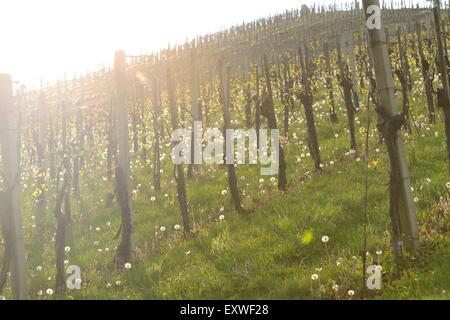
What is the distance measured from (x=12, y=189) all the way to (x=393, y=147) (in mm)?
5997

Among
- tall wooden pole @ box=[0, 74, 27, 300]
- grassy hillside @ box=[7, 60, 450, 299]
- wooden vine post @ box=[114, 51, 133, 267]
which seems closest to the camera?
grassy hillside @ box=[7, 60, 450, 299]

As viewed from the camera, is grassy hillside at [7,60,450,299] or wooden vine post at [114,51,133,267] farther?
wooden vine post at [114,51,133,267]

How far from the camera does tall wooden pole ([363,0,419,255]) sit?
7.47 meters

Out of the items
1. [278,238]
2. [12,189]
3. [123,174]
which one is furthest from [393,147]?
[123,174]

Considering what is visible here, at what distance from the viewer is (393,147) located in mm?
7543

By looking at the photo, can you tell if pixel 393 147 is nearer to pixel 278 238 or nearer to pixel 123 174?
pixel 278 238

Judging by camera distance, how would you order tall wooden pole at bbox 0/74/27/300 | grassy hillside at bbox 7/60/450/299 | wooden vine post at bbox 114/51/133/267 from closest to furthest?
grassy hillside at bbox 7/60/450/299, tall wooden pole at bbox 0/74/27/300, wooden vine post at bbox 114/51/133/267

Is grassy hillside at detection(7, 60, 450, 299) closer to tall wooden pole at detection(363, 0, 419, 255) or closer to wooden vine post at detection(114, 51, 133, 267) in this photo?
tall wooden pole at detection(363, 0, 419, 255)

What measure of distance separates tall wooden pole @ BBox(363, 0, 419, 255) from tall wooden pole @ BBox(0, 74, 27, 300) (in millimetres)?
5844

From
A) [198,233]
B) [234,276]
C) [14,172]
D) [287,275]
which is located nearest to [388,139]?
[287,275]

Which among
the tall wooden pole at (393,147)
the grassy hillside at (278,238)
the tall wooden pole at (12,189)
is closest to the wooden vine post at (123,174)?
the grassy hillside at (278,238)

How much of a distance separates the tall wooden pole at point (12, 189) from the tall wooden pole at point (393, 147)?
5.84 metres

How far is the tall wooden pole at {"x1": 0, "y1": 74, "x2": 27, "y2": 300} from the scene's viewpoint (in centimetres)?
885

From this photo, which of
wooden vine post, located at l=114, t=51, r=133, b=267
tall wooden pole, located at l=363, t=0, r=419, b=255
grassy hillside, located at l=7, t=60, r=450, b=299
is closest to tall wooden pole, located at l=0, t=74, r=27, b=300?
grassy hillside, located at l=7, t=60, r=450, b=299
